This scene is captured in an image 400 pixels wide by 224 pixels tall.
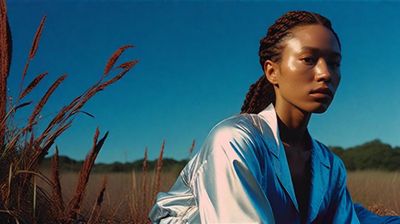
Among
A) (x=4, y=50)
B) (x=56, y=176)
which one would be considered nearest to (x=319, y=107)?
(x=56, y=176)

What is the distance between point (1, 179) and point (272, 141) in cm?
156

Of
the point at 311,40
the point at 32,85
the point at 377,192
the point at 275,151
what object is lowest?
the point at 377,192

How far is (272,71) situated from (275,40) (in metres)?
0.11

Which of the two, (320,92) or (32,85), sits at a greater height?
(32,85)

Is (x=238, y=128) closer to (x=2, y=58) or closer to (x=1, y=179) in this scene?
(x=2, y=58)

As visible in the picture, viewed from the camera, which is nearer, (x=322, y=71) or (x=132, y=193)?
(x=322, y=71)

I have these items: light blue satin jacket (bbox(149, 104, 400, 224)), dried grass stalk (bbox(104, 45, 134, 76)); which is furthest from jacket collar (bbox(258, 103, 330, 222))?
dried grass stalk (bbox(104, 45, 134, 76))

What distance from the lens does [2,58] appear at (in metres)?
2.65

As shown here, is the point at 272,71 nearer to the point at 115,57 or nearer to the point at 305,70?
the point at 305,70

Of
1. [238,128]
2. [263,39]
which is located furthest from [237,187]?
[263,39]

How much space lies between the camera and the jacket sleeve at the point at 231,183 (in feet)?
5.45

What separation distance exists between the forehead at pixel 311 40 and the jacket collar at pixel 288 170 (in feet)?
0.73

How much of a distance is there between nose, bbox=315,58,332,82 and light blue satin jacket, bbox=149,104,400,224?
0.66 feet

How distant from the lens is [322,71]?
1.87m
